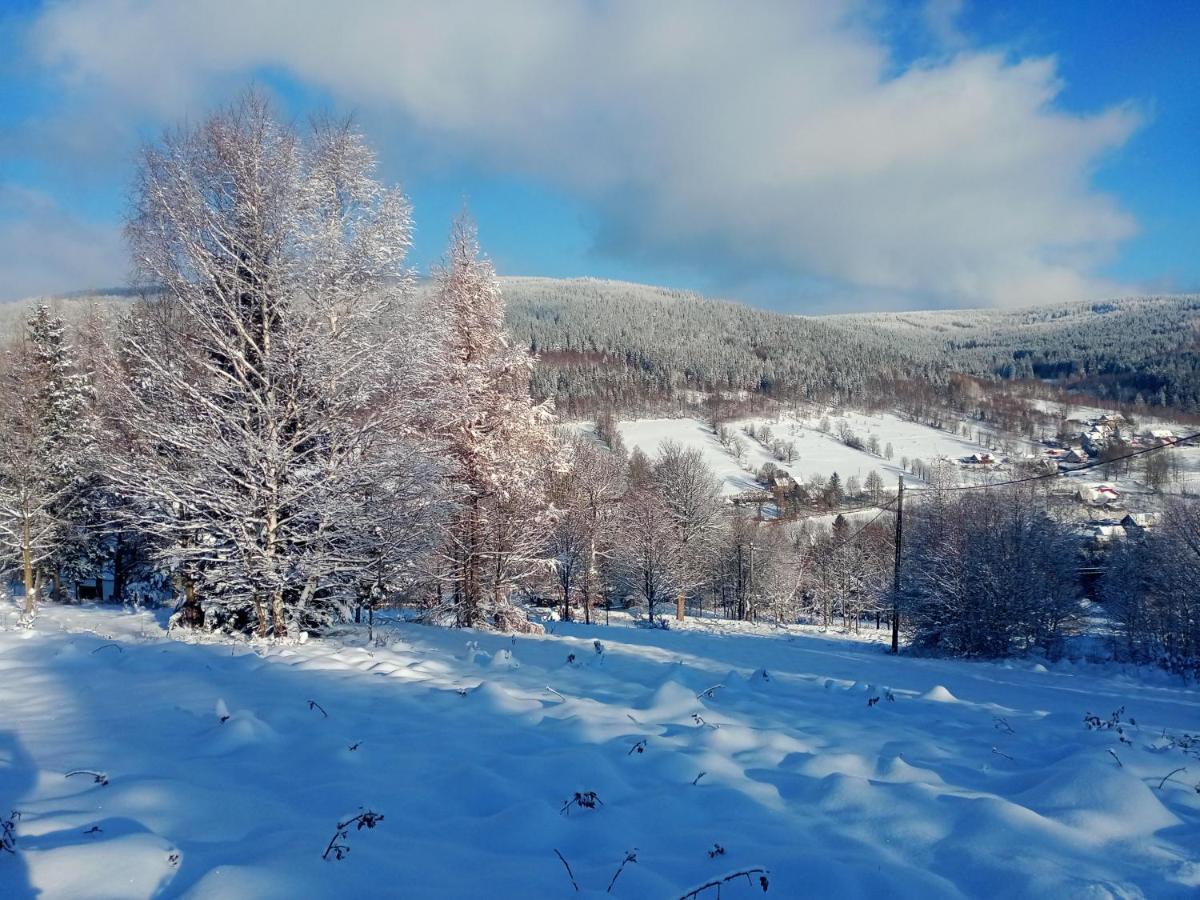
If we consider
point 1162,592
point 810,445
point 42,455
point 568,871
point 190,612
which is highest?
point 810,445

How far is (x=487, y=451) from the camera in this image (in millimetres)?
14359

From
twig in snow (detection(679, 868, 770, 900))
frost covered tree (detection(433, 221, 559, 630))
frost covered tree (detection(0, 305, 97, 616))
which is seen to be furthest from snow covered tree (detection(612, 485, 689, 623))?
twig in snow (detection(679, 868, 770, 900))

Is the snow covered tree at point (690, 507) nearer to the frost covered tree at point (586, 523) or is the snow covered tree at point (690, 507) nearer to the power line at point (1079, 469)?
the frost covered tree at point (586, 523)

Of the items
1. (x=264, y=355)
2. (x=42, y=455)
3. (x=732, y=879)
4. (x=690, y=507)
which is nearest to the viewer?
(x=732, y=879)

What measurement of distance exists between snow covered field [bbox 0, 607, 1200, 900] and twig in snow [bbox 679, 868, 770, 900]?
4 cm

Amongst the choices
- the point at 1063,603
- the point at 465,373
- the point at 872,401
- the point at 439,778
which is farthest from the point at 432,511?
the point at 872,401

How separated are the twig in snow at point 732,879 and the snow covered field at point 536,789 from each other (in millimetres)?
38

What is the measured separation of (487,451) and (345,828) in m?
11.6

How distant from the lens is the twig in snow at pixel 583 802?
3.40 m

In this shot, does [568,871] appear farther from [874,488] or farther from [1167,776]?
[874,488]

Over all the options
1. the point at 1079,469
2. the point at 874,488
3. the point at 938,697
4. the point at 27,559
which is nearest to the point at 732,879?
the point at 938,697

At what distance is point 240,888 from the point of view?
2.32m

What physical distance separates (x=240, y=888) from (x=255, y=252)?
30.6ft

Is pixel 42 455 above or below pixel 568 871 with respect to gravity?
above
